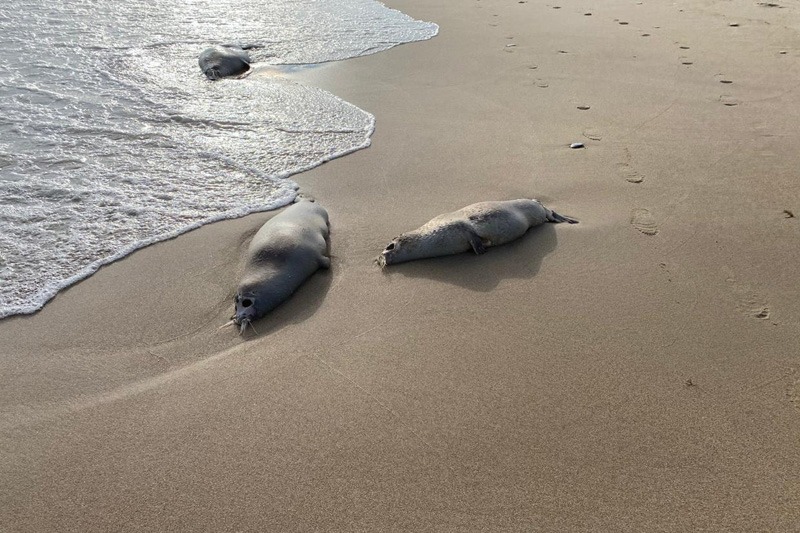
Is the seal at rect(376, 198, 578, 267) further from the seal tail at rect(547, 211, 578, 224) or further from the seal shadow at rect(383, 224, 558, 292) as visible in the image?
the seal tail at rect(547, 211, 578, 224)

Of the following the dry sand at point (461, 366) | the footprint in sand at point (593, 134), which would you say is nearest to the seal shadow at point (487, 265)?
the dry sand at point (461, 366)

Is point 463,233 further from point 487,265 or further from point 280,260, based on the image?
point 280,260

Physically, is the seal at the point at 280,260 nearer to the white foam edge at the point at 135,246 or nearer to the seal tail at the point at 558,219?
the white foam edge at the point at 135,246

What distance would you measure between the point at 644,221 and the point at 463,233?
112cm

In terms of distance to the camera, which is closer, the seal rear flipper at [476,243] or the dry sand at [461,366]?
the dry sand at [461,366]

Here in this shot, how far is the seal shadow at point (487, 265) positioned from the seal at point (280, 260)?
1.46ft

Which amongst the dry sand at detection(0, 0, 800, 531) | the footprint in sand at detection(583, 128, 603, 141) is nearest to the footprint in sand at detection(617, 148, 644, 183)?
the dry sand at detection(0, 0, 800, 531)

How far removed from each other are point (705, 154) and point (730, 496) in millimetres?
3072

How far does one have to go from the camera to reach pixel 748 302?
9.85 feet

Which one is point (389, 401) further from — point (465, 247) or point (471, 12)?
point (471, 12)

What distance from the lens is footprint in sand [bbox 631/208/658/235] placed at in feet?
11.9

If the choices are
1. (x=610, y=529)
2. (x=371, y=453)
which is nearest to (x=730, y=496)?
(x=610, y=529)

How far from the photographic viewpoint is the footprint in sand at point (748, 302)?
292cm

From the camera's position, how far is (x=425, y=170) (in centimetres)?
452
